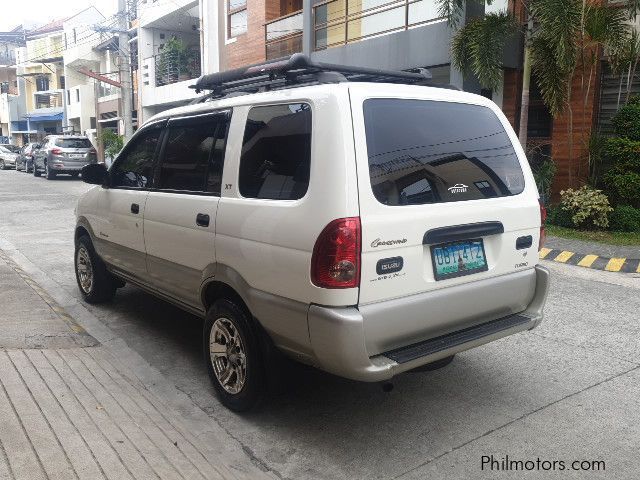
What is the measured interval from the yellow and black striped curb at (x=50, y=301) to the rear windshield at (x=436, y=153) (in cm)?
321

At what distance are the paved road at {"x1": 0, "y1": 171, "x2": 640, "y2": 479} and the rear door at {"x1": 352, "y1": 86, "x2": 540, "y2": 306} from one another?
2.68 feet

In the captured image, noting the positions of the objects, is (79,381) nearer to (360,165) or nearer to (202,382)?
(202,382)

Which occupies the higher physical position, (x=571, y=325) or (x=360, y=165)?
(x=360, y=165)

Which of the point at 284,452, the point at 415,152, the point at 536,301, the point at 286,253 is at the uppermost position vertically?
the point at 415,152

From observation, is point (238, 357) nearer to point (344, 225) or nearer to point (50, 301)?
point (344, 225)

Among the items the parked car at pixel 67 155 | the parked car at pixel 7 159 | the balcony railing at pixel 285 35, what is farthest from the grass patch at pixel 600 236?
the parked car at pixel 7 159

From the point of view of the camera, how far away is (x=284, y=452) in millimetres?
3332

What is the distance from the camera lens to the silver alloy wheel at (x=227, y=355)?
3.64 m

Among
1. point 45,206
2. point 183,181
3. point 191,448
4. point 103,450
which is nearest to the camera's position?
point 103,450

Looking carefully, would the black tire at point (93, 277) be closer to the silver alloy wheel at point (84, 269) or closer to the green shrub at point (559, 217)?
the silver alloy wheel at point (84, 269)

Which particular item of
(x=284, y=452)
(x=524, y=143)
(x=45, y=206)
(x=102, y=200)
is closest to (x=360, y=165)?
(x=284, y=452)

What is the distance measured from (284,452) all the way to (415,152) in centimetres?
181

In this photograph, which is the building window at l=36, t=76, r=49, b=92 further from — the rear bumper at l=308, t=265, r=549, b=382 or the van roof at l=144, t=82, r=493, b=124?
the rear bumper at l=308, t=265, r=549, b=382

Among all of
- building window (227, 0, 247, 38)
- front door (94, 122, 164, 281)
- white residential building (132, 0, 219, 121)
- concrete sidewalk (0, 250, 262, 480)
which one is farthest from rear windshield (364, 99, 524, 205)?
white residential building (132, 0, 219, 121)
